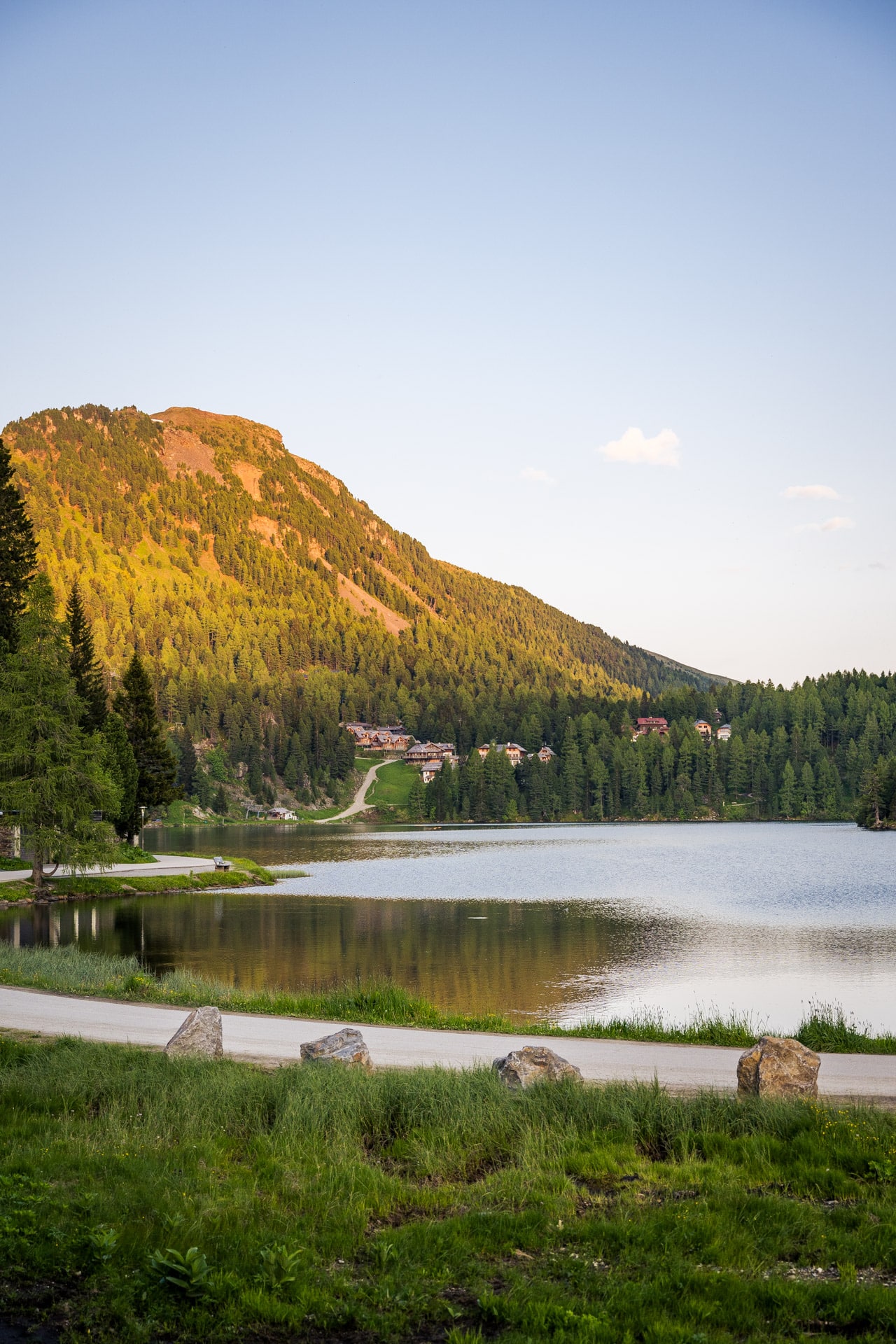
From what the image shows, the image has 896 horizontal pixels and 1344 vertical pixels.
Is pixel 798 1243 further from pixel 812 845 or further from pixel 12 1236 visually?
pixel 812 845

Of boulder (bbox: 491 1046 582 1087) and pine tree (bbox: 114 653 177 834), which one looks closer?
boulder (bbox: 491 1046 582 1087)

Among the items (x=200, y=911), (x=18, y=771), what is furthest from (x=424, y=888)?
(x=18, y=771)

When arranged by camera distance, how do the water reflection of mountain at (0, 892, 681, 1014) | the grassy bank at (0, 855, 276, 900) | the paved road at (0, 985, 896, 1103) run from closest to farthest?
the paved road at (0, 985, 896, 1103) → the water reflection of mountain at (0, 892, 681, 1014) → the grassy bank at (0, 855, 276, 900)

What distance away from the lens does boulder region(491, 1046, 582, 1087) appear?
39.6 ft

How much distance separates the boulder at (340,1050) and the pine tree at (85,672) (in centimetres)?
5047

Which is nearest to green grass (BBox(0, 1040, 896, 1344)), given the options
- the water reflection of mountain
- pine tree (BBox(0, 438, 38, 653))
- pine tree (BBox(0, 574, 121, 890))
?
the water reflection of mountain

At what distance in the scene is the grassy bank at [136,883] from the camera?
152ft

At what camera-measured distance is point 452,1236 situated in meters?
7.74

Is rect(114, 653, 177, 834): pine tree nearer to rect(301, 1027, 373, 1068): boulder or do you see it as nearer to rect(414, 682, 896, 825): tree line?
rect(301, 1027, 373, 1068): boulder

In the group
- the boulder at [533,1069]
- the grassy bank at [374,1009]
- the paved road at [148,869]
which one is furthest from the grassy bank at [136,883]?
the boulder at [533,1069]

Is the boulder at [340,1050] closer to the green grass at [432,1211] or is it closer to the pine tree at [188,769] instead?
the green grass at [432,1211]

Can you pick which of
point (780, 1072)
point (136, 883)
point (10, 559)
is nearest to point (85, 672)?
point (10, 559)

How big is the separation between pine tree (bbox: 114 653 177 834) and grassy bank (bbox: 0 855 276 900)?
10.1 metres

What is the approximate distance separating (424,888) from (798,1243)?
2044 inches
